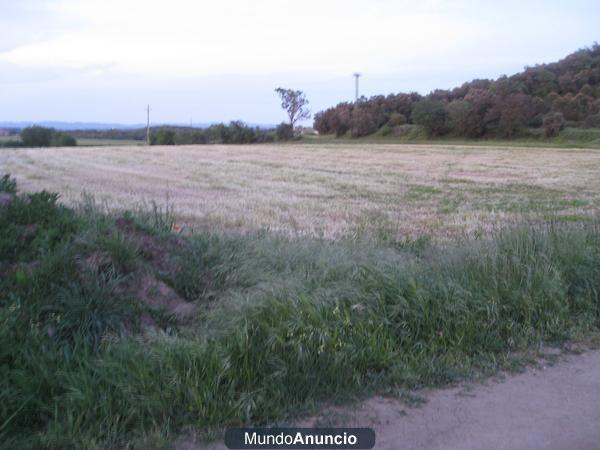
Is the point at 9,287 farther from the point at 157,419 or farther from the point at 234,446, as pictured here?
the point at 234,446

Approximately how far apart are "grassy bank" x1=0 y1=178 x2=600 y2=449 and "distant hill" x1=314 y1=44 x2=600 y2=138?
56112 millimetres

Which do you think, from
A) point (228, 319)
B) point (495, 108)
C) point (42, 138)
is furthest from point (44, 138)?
point (228, 319)

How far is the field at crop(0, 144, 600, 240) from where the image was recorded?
41.6 feet

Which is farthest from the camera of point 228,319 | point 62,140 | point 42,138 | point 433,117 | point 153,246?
point 433,117

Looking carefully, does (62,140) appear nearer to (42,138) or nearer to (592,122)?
(42,138)

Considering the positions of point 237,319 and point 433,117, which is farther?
point 433,117

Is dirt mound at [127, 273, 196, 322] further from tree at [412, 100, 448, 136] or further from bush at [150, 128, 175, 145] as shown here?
tree at [412, 100, 448, 136]

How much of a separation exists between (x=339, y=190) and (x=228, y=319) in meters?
14.8

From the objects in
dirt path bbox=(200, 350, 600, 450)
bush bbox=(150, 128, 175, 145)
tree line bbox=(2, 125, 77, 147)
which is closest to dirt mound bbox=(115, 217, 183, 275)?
dirt path bbox=(200, 350, 600, 450)

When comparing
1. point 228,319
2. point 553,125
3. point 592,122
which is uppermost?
point 592,122

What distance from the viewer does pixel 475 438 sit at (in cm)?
407

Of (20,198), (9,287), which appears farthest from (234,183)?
(9,287)

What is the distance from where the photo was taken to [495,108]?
199ft

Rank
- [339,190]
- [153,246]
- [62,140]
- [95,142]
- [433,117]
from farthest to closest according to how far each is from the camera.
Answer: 1. [433,117]
2. [95,142]
3. [62,140]
4. [339,190]
5. [153,246]
